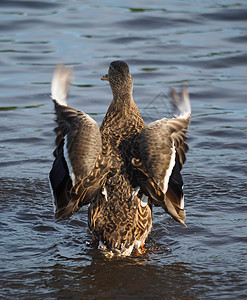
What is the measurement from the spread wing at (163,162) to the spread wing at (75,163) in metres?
0.36

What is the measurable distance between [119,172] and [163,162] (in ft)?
1.47

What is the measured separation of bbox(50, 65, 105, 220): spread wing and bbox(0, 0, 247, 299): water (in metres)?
0.60

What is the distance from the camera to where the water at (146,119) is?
5488 mm

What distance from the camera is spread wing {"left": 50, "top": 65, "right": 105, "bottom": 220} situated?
210 inches

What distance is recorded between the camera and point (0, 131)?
30.4 ft

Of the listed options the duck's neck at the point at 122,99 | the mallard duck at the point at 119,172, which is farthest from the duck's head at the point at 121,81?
the mallard duck at the point at 119,172

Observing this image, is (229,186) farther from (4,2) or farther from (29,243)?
(4,2)

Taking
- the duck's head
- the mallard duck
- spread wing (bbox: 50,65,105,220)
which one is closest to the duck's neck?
the duck's head

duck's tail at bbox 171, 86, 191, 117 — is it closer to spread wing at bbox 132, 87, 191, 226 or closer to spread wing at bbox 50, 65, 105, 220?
spread wing at bbox 132, 87, 191, 226

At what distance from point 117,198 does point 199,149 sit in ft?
10.7

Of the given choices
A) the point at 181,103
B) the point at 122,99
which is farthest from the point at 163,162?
the point at 122,99

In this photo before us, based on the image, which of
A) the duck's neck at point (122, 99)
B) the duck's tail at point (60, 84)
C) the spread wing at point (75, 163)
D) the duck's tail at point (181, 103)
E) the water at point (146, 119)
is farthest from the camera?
the duck's neck at point (122, 99)

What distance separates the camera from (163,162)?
5387 millimetres

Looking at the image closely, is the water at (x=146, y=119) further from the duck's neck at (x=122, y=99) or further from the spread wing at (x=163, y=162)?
the duck's neck at (x=122, y=99)
